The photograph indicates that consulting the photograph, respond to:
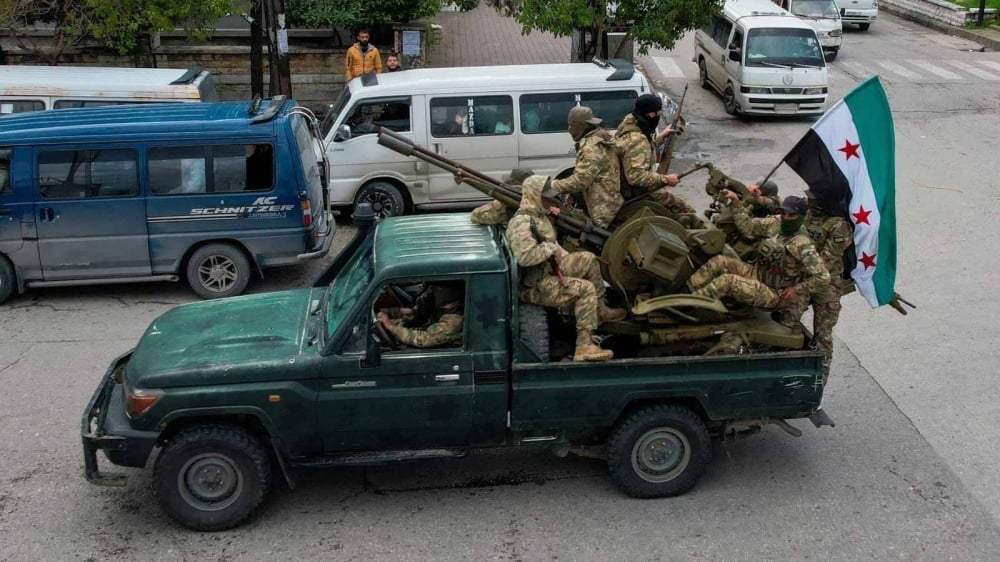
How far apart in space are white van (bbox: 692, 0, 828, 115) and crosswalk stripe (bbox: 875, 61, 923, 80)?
13.8ft

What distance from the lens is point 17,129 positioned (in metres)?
10.0

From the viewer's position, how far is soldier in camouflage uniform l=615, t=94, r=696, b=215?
24.2ft

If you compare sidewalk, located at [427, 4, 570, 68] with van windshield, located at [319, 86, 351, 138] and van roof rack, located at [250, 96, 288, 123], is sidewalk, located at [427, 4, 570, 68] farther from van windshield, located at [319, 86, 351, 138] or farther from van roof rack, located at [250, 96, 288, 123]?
van roof rack, located at [250, 96, 288, 123]

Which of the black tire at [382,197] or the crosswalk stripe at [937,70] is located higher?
the crosswalk stripe at [937,70]

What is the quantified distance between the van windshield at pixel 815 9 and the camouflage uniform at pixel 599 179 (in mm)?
17288

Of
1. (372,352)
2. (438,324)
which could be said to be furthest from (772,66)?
(372,352)

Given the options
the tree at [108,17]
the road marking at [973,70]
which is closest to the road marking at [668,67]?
the road marking at [973,70]

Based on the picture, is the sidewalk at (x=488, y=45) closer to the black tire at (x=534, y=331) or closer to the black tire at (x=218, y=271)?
the black tire at (x=218, y=271)

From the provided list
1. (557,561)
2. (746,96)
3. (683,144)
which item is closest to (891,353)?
(557,561)

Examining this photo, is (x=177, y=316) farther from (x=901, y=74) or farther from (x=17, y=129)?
(x=901, y=74)

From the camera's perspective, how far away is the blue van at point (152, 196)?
10047 mm

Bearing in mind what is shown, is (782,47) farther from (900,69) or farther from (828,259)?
(828,259)

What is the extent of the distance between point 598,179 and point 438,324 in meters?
1.81

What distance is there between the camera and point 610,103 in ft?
41.0
